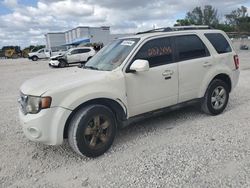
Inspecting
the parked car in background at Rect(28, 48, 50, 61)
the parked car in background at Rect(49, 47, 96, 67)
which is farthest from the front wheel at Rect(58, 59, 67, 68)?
the parked car in background at Rect(28, 48, 50, 61)

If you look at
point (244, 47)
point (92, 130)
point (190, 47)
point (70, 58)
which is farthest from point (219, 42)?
point (244, 47)

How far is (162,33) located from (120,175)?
8.72 ft

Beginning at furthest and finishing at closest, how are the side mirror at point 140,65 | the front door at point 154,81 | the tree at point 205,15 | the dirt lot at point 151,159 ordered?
the tree at point 205,15
the front door at point 154,81
the side mirror at point 140,65
the dirt lot at point 151,159

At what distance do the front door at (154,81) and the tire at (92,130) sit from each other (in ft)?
1.63

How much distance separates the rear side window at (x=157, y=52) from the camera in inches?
173

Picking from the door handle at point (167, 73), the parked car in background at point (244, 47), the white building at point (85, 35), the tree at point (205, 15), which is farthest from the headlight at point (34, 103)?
the tree at point (205, 15)

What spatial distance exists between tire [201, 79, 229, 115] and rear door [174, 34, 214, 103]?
31 cm

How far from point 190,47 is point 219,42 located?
35.2 inches

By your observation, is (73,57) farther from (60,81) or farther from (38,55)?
(60,81)

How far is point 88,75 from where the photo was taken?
4.01 m

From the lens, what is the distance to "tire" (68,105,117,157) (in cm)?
362

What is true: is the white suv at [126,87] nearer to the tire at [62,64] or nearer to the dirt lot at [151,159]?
the dirt lot at [151,159]

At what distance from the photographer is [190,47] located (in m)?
4.98

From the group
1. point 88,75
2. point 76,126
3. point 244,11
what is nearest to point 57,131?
point 76,126
